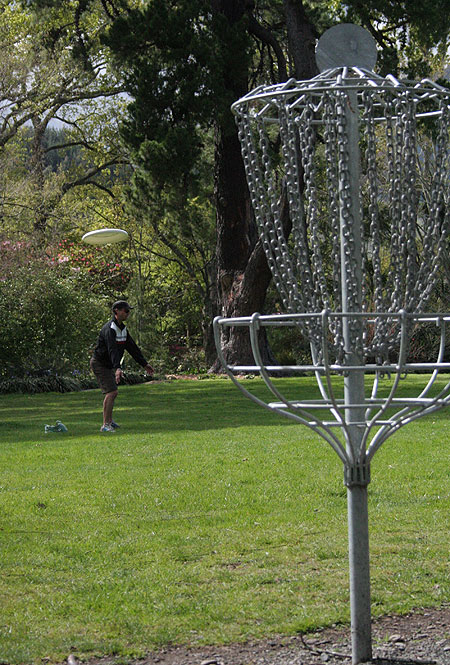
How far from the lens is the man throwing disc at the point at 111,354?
11156 mm

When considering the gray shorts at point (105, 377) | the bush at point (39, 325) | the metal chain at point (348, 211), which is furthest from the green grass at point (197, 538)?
the bush at point (39, 325)

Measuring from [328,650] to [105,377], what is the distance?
25.7 ft

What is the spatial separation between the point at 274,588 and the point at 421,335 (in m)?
22.8

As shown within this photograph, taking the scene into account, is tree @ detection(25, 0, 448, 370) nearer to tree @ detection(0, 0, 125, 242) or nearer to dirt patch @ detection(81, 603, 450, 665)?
tree @ detection(0, 0, 125, 242)

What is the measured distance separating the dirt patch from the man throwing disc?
736 cm

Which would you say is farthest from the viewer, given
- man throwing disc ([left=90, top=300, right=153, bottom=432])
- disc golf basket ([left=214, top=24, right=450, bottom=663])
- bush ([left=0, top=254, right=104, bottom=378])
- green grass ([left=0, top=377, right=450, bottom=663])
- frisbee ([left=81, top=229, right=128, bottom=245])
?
frisbee ([left=81, top=229, right=128, bottom=245])

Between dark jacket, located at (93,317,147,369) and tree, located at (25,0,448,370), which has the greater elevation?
tree, located at (25,0,448,370)

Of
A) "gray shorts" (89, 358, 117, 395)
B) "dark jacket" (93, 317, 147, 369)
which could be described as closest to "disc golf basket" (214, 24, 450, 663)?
"dark jacket" (93, 317, 147, 369)

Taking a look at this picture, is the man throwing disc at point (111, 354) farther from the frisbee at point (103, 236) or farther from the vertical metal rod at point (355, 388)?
the frisbee at point (103, 236)

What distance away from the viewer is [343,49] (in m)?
3.68

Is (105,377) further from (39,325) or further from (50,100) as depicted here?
(50,100)

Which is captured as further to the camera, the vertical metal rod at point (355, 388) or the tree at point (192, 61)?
the tree at point (192, 61)

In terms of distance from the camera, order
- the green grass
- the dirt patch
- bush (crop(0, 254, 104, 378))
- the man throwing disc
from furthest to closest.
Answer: bush (crop(0, 254, 104, 378)), the man throwing disc, the green grass, the dirt patch

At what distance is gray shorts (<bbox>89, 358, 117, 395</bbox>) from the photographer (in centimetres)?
1122
